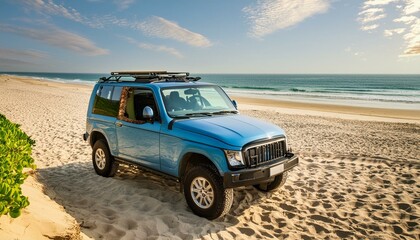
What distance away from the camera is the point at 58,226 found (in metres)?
3.53

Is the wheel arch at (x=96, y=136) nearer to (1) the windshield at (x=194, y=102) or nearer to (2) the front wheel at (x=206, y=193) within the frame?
(1) the windshield at (x=194, y=102)

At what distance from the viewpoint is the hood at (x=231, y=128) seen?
4586mm

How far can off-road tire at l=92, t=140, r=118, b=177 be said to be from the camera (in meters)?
6.68

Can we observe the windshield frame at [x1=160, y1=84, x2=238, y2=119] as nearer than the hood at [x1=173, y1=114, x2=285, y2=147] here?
No

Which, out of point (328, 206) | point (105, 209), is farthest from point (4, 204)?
point (328, 206)

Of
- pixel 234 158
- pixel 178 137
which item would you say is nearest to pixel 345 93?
pixel 178 137

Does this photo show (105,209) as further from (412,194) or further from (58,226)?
(412,194)

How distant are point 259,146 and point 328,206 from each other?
1925 mm

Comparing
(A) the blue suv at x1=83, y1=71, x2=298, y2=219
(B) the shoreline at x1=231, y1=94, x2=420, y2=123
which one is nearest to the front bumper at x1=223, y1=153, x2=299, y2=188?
(A) the blue suv at x1=83, y1=71, x2=298, y2=219

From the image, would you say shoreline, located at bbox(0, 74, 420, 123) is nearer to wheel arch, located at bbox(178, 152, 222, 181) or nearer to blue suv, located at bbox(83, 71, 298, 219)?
blue suv, located at bbox(83, 71, 298, 219)

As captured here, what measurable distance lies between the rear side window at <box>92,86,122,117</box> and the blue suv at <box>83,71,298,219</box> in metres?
0.02

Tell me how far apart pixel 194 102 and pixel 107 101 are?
2.09 meters

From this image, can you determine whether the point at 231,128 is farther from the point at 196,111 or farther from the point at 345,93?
the point at 345,93

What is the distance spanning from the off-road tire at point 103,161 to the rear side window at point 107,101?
702 millimetres
